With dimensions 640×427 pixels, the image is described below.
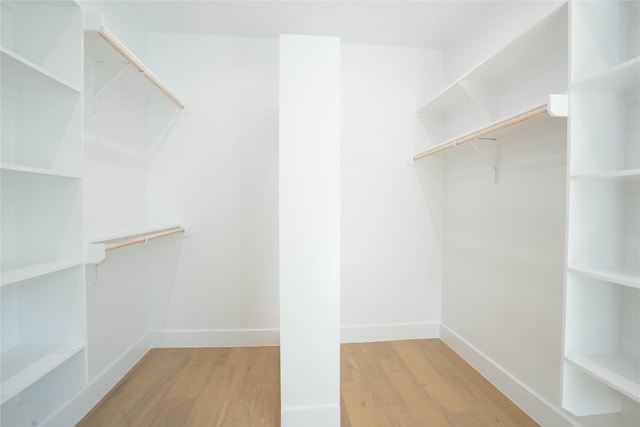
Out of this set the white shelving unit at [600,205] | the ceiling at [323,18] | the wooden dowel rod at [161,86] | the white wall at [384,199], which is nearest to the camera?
the white shelving unit at [600,205]

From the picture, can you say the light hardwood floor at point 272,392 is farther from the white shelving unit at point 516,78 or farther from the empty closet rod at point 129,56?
Result: the empty closet rod at point 129,56

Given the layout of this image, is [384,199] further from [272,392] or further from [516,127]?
[272,392]

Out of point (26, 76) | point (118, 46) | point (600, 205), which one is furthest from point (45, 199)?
point (600, 205)

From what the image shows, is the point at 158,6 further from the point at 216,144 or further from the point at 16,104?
the point at 16,104

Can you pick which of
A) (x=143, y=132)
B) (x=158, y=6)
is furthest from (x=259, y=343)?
(x=158, y=6)

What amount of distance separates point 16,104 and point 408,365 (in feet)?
8.48

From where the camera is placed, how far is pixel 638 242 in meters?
1.07

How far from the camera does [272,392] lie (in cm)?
173

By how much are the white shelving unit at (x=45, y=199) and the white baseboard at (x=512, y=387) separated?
7.27 feet

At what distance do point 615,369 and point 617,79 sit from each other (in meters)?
1.04

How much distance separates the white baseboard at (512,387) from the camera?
142cm

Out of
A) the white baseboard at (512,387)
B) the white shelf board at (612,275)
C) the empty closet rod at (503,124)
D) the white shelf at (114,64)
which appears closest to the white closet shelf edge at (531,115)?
the empty closet rod at (503,124)

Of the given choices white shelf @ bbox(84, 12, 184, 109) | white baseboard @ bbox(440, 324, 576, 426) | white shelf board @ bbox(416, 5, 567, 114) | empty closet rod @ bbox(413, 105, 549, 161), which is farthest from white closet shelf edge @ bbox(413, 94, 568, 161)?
white shelf @ bbox(84, 12, 184, 109)

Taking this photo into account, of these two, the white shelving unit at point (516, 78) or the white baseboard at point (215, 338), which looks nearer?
the white shelving unit at point (516, 78)
